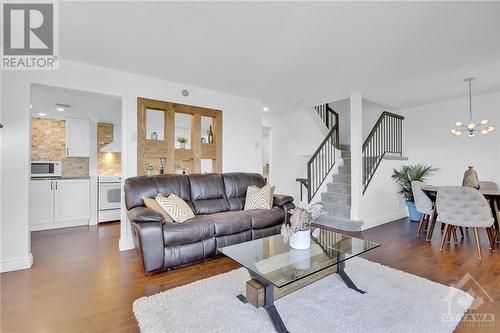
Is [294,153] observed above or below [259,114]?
below

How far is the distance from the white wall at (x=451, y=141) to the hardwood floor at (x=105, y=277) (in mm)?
1662

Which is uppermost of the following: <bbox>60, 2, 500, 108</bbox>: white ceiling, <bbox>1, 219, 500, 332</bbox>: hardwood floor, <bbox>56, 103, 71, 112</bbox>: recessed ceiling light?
<bbox>60, 2, 500, 108</bbox>: white ceiling

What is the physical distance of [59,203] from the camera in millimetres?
4590

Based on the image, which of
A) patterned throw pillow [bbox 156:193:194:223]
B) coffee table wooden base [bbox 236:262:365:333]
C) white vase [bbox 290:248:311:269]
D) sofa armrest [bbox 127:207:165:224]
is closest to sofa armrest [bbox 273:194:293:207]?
patterned throw pillow [bbox 156:193:194:223]

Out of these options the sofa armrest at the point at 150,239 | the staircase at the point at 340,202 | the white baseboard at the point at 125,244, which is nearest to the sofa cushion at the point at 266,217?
the sofa armrest at the point at 150,239

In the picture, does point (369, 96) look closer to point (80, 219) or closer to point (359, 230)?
point (359, 230)

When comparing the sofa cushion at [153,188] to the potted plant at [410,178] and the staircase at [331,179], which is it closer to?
the staircase at [331,179]

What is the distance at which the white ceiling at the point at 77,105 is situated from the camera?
3.87 m

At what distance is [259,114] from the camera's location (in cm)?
504

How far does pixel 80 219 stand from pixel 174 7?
458cm

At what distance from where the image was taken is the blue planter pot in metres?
5.07

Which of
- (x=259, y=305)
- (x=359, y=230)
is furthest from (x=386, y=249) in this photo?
(x=259, y=305)

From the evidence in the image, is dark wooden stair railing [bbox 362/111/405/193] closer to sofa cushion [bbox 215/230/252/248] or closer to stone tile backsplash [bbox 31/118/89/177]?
sofa cushion [bbox 215/230/252/248]

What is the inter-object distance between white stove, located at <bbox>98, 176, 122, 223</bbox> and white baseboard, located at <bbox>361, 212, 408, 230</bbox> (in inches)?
195
